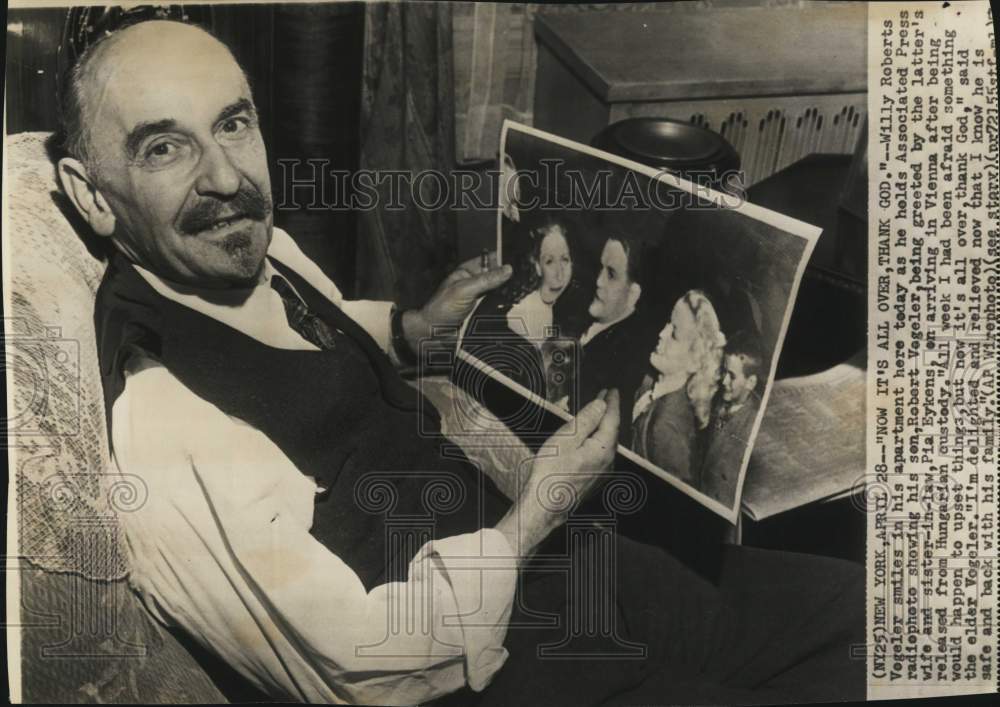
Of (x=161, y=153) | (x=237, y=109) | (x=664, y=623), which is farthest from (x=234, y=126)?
(x=664, y=623)

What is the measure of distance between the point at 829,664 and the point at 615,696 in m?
0.41

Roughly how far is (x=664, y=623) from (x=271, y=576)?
2.40ft

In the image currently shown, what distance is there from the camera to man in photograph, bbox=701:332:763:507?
2.97 meters

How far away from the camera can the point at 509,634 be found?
9.84ft

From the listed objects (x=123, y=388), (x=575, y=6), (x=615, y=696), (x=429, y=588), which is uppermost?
(x=575, y=6)

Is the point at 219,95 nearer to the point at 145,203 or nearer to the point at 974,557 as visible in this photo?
the point at 145,203

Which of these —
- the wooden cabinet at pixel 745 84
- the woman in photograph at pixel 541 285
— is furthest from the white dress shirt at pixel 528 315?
the wooden cabinet at pixel 745 84

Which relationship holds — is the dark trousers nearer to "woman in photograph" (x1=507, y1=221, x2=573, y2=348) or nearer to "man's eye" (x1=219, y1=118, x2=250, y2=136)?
"woman in photograph" (x1=507, y1=221, x2=573, y2=348)

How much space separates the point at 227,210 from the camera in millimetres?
2955

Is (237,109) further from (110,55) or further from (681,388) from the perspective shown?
(681,388)

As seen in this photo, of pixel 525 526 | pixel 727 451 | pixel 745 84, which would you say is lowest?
pixel 525 526

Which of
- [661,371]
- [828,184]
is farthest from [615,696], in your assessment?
[828,184]

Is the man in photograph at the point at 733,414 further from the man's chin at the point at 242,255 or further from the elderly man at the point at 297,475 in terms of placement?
the man's chin at the point at 242,255

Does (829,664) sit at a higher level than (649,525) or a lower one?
lower
